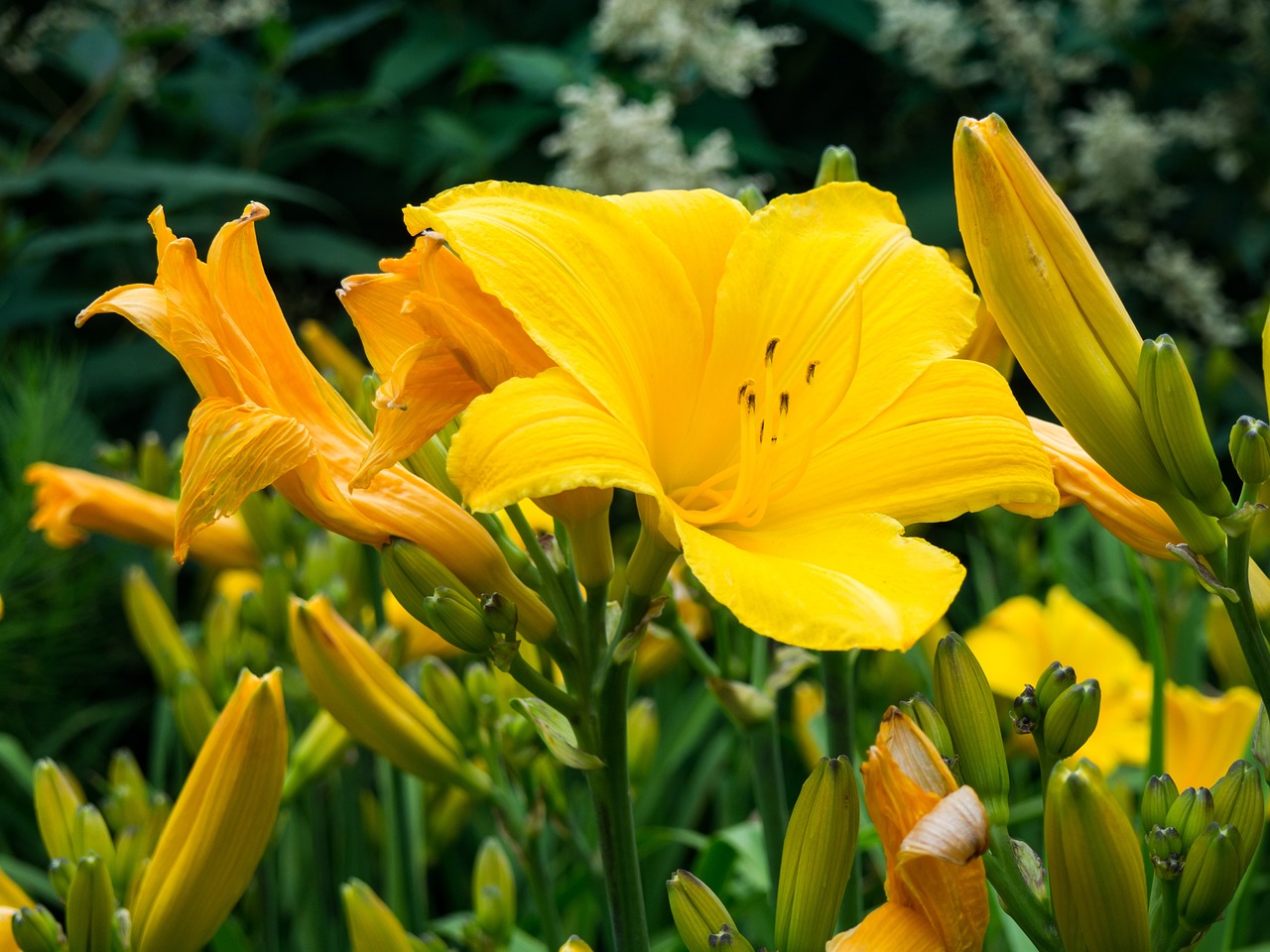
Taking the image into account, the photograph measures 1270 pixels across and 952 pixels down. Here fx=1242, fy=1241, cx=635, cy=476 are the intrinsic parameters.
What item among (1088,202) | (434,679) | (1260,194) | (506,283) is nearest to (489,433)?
(506,283)

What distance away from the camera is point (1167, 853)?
0.44 meters

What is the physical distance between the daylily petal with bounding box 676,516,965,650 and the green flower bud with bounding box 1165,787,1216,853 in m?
0.13

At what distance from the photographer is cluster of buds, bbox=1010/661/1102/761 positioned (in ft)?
1.54

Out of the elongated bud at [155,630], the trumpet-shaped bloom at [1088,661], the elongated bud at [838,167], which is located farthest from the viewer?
the trumpet-shaped bloom at [1088,661]

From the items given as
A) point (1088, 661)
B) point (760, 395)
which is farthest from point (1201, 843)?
point (1088, 661)

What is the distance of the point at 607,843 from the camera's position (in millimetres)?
478

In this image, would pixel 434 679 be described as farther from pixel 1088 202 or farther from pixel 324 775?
pixel 1088 202

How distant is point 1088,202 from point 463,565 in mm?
1781

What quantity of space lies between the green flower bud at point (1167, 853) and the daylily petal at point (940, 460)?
4.8 inches

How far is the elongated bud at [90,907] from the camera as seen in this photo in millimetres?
528

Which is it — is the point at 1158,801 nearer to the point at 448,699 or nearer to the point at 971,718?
the point at 971,718

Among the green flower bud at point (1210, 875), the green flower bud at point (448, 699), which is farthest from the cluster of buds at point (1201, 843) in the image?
the green flower bud at point (448, 699)

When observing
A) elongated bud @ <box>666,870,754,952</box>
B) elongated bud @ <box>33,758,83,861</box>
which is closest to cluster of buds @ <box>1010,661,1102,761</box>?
elongated bud @ <box>666,870,754,952</box>

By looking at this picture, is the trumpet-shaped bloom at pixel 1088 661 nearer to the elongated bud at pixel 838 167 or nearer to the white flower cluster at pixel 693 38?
the elongated bud at pixel 838 167
